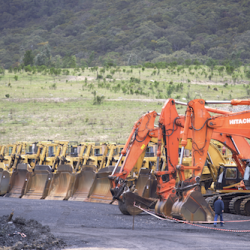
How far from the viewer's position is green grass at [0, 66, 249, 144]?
4444 cm

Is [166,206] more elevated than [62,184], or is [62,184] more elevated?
[166,206]

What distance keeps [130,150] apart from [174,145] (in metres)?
1.72

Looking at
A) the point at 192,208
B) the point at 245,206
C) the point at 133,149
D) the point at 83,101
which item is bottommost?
the point at 245,206

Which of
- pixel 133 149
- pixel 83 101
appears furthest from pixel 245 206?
pixel 83 101

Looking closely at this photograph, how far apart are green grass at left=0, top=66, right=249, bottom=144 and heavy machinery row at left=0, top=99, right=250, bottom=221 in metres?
18.5

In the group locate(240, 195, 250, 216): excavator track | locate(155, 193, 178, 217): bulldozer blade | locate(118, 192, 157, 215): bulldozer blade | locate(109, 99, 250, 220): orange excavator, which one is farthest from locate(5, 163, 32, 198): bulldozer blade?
locate(240, 195, 250, 216): excavator track

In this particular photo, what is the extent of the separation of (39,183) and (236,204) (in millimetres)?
9587

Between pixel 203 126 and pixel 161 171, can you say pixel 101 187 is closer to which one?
pixel 161 171

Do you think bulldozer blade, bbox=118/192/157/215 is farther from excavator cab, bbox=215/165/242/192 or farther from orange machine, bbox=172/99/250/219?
excavator cab, bbox=215/165/242/192

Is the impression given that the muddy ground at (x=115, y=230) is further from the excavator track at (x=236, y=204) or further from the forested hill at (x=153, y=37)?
the forested hill at (x=153, y=37)

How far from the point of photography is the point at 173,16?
192m

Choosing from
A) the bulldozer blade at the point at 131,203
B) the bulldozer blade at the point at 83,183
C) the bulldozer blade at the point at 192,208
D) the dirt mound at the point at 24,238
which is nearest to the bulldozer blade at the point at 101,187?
the bulldozer blade at the point at 83,183

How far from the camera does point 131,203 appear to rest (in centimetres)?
1636

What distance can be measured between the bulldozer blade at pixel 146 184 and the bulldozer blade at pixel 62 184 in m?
3.37
